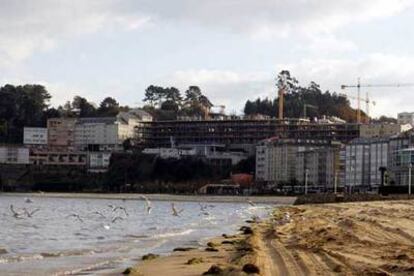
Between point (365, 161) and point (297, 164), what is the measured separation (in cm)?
2250

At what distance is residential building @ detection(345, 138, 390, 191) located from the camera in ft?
554

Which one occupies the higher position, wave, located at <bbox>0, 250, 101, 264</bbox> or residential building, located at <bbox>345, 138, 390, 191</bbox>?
residential building, located at <bbox>345, 138, 390, 191</bbox>

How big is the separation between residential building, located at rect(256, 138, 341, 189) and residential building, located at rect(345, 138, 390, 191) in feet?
16.4

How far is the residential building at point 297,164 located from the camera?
186 metres

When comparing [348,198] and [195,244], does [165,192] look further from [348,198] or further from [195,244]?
[195,244]

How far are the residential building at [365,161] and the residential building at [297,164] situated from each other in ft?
16.4

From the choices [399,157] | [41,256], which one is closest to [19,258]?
[41,256]

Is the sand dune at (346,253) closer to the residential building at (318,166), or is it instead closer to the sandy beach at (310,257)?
the sandy beach at (310,257)

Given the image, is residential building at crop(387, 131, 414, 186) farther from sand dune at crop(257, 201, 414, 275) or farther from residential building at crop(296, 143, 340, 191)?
sand dune at crop(257, 201, 414, 275)

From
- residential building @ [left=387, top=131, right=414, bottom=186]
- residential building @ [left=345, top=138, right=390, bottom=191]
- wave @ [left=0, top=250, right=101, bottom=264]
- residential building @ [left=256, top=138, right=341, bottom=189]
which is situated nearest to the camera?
wave @ [left=0, top=250, right=101, bottom=264]

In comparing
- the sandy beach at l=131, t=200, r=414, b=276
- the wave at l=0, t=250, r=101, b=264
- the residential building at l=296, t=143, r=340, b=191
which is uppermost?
the residential building at l=296, t=143, r=340, b=191

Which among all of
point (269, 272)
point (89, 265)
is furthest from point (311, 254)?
point (89, 265)

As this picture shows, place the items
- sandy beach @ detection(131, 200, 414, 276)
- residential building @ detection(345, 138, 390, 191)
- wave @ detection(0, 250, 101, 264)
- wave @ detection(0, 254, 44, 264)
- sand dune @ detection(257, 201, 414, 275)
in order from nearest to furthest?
1. sand dune @ detection(257, 201, 414, 275)
2. sandy beach @ detection(131, 200, 414, 276)
3. wave @ detection(0, 254, 44, 264)
4. wave @ detection(0, 250, 101, 264)
5. residential building @ detection(345, 138, 390, 191)

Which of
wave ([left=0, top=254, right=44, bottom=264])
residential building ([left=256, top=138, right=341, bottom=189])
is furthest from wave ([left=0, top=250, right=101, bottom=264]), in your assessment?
residential building ([left=256, top=138, right=341, bottom=189])
